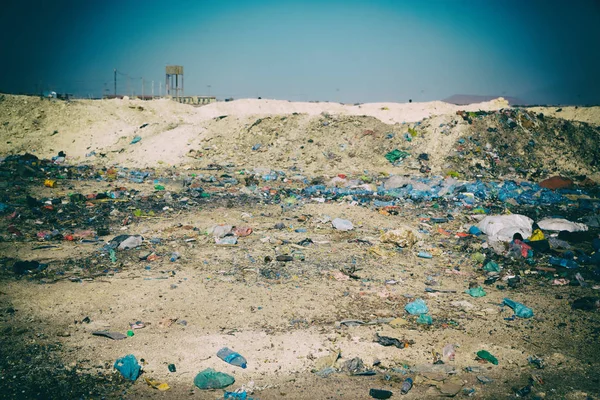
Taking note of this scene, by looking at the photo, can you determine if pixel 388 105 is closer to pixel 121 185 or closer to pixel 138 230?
pixel 121 185

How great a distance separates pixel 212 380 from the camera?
2.61 meters

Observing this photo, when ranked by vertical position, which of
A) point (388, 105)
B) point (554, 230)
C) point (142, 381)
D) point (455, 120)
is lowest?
point (142, 381)

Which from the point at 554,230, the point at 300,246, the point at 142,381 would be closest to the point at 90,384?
the point at 142,381

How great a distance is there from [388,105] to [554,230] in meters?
17.0

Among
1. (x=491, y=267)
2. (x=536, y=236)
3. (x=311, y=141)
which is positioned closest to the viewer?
(x=491, y=267)

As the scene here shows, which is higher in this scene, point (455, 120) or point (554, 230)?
point (455, 120)

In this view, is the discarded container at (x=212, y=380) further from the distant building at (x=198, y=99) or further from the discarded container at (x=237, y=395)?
the distant building at (x=198, y=99)

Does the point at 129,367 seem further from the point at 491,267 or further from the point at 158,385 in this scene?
the point at 491,267

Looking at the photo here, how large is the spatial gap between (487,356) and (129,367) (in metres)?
2.70

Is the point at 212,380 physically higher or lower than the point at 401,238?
lower

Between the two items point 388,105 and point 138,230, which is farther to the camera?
point 388,105

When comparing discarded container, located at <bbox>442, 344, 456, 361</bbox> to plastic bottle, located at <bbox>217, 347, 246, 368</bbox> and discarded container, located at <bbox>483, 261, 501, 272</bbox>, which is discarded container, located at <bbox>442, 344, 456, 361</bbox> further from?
discarded container, located at <bbox>483, 261, 501, 272</bbox>

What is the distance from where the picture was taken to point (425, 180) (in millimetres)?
8773

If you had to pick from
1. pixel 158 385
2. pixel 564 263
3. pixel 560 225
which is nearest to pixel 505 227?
pixel 564 263
